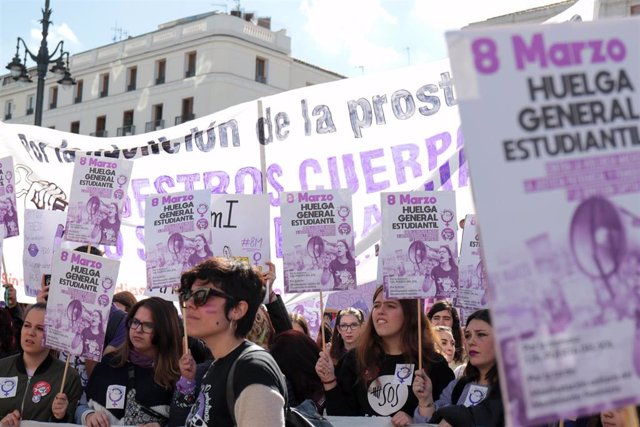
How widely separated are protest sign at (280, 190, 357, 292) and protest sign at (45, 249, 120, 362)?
1.14 meters

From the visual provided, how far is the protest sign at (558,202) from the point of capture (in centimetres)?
192

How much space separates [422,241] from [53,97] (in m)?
45.5

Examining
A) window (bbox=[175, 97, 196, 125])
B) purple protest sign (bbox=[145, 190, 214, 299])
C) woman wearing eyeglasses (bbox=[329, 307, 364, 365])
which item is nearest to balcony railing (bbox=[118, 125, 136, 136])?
window (bbox=[175, 97, 196, 125])

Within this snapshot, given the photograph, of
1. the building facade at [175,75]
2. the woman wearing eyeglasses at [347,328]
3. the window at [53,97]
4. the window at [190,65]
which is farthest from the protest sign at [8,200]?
the window at [53,97]

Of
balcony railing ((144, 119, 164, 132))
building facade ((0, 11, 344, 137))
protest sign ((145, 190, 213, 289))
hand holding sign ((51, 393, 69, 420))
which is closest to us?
hand holding sign ((51, 393, 69, 420))

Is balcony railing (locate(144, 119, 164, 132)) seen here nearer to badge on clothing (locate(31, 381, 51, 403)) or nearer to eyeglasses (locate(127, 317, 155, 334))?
badge on clothing (locate(31, 381, 51, 403))

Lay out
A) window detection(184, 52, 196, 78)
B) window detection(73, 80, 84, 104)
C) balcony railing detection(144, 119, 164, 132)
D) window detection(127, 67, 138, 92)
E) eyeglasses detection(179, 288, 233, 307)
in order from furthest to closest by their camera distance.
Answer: window detection(73, 80, 84, 104) → window detection(127, 67, 138, 92) → balcony railing detection(144, 119, 164, 132) → window detection(184, 52, 196, 78) → eyeglasses detection(179, 288, 233, 307)

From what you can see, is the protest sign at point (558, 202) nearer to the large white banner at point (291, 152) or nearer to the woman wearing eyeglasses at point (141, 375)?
the woman wearing eyeglasses at point (141, 375)

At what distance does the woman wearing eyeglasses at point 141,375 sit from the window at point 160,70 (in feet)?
129

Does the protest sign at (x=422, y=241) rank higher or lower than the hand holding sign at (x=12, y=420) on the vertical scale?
higher

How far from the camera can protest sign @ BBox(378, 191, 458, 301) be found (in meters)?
4.98

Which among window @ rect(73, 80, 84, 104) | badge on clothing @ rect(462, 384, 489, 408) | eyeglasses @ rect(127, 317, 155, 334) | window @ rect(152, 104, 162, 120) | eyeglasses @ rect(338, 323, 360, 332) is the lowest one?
badge on clothing @ rect(462, 384, 489, 408)

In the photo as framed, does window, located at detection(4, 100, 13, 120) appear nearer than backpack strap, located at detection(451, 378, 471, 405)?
No

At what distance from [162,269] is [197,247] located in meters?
0.27
